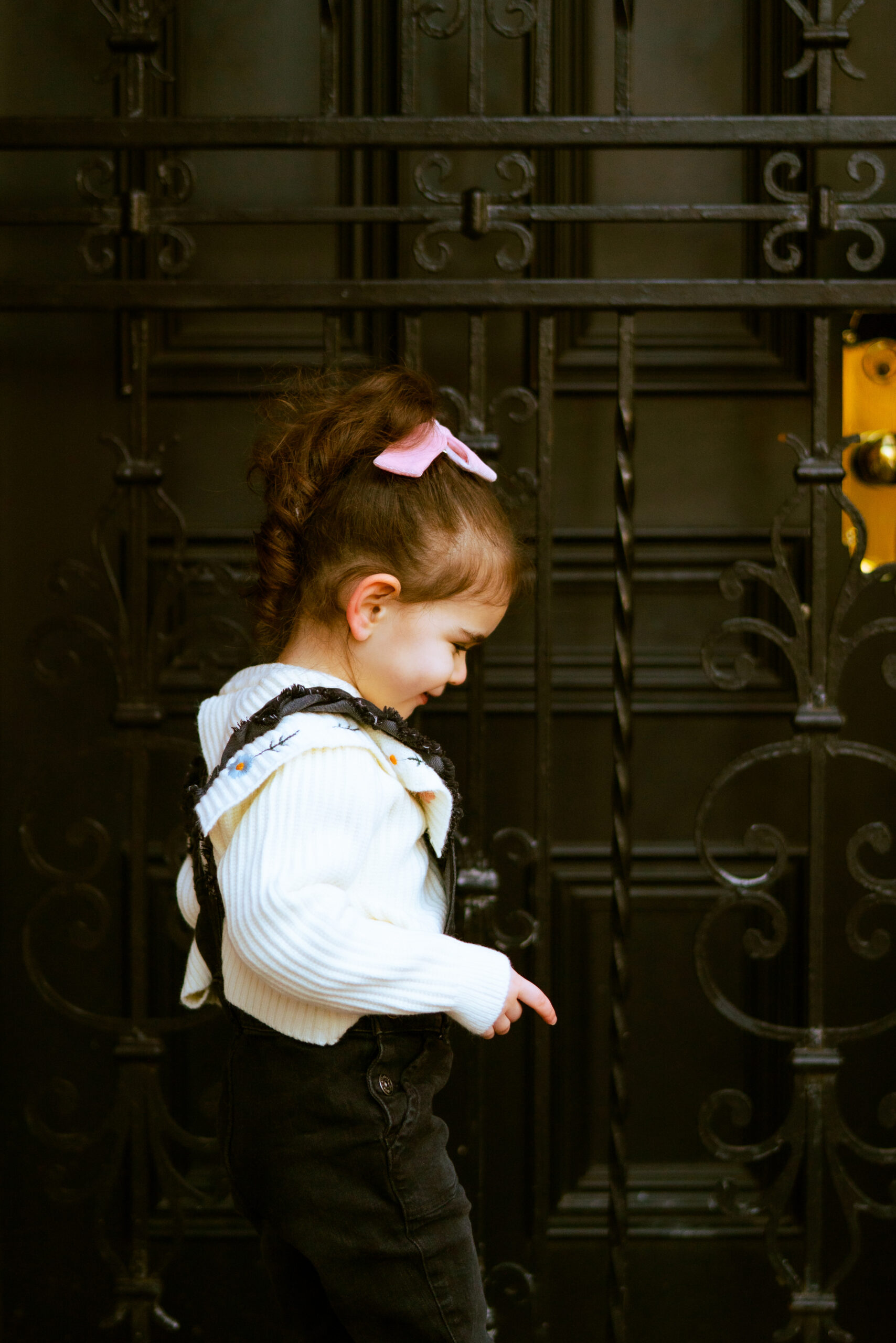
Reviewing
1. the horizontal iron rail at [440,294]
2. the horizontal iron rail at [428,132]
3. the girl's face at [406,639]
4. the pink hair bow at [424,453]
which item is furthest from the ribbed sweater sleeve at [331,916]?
the horizontal iron rail at [428,132]

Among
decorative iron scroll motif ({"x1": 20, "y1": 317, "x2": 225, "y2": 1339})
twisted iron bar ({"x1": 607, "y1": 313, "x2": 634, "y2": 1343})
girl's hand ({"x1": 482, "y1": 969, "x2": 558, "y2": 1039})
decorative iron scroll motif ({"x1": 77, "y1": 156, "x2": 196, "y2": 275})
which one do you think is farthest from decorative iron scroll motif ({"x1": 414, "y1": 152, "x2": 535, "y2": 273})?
girl's hand ({"x1": 482, "y1": 969, "x2": 558, "y2": 1039})

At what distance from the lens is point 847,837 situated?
→ 6.48 ft

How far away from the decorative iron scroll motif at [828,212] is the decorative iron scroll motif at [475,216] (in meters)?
0.30

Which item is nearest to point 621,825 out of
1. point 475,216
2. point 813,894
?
point 813,894

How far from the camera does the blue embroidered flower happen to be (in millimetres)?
1145

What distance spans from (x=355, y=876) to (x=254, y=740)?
0.53ft

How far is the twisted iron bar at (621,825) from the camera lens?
1598mm

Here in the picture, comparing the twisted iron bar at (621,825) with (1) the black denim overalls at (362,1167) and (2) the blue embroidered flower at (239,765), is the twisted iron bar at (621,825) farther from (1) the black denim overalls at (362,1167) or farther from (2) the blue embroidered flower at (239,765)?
(2) the blue embroidered flower at (239,765)

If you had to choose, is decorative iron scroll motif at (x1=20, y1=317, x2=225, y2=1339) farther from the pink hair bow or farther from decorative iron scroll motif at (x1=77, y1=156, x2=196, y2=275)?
the pink hair bow

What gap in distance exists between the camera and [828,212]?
153 cm

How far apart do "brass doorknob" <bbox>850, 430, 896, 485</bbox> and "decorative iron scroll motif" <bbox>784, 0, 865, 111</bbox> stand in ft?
1.65

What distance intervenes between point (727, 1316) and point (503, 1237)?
383 millimetres

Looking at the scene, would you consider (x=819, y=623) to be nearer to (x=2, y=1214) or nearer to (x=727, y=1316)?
(x=727, y=1316)

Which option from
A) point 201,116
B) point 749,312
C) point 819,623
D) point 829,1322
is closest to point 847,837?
point 819,623
